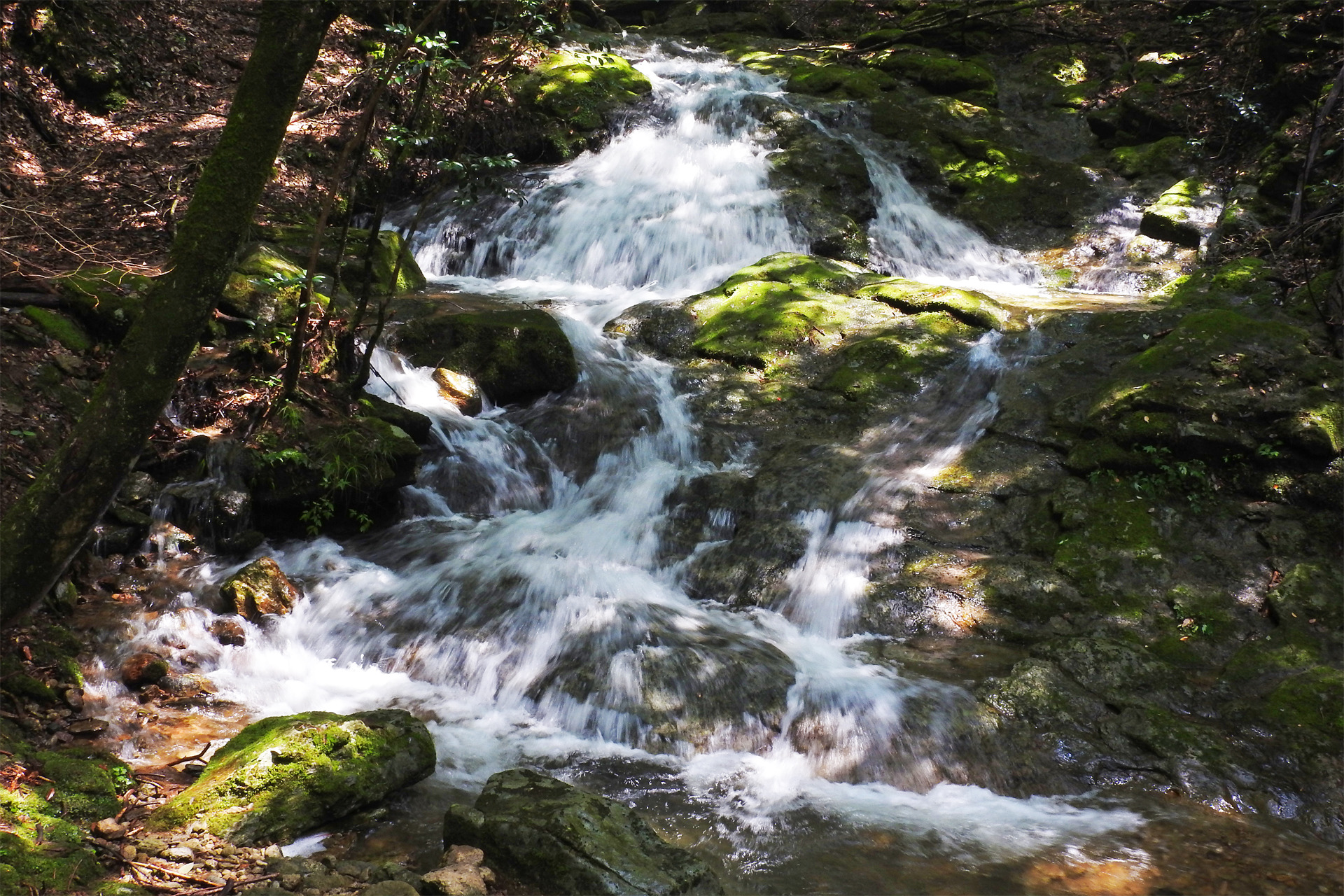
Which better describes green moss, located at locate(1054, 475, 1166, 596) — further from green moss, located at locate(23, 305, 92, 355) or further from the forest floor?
green moss, located at locate(23, 305, 92, 355)

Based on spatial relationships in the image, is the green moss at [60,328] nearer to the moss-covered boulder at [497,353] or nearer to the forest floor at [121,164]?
the forest floor at [121,164]

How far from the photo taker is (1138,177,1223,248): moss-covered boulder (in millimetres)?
11258

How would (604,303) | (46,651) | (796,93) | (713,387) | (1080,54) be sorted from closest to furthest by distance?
(46,651)
(713,387)
(604,303)
(796,93)
(1080,54)

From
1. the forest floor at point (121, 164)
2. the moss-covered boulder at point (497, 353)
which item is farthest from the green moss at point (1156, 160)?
the forest floor at point (121, 164)

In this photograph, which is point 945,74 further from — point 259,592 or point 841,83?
point 259,592

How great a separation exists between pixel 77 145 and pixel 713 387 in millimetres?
7670

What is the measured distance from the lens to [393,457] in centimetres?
678

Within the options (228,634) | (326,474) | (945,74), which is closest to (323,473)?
(326,474)

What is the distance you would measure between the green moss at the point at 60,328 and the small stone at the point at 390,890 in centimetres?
526

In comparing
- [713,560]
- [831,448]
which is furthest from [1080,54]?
[713,560]

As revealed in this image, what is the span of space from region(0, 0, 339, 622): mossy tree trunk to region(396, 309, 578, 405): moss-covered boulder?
4.94 metres

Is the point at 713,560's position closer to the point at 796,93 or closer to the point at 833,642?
the point at 833,642

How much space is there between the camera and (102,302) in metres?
6.52

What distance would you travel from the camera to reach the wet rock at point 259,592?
5508 millimetres
